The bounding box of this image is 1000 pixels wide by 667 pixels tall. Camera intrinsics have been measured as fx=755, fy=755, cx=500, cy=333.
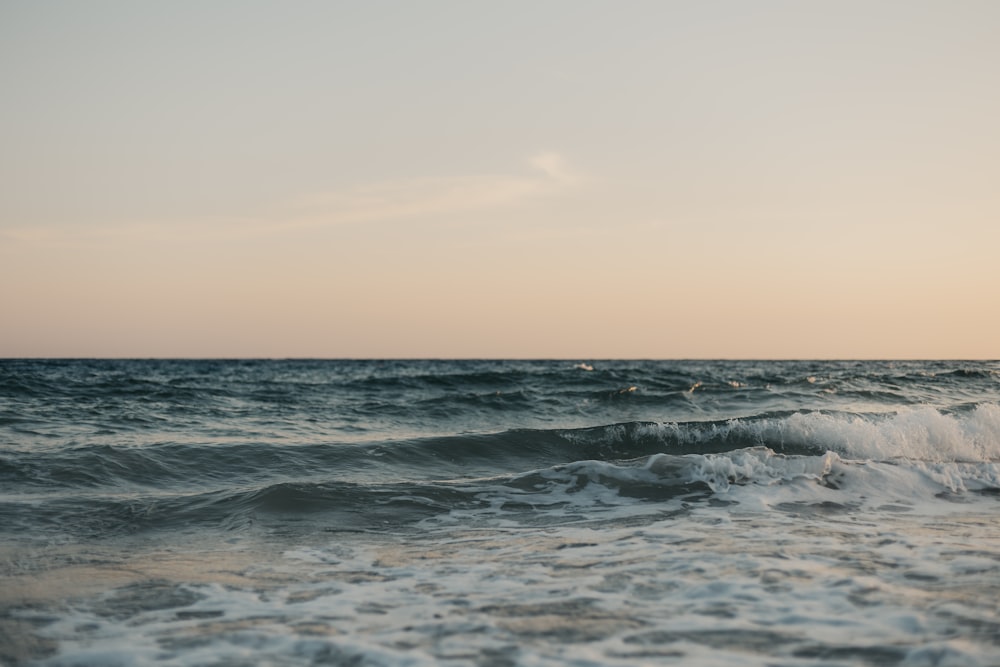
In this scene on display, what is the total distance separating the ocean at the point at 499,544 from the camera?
407cm

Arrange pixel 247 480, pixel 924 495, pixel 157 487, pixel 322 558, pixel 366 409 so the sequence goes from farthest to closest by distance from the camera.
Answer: pixel 366 409 → pixel 247 480 → pixel 157 487 → pixel 924 495 → pixel 322 558

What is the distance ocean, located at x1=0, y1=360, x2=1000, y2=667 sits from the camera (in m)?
4.07

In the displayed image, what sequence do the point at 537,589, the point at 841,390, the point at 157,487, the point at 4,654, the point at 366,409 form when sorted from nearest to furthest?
the point at 4,654 < the point at 537,589 < the point at 157,487 < the point at 366,409 < the point at 841,390

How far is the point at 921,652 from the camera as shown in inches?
148

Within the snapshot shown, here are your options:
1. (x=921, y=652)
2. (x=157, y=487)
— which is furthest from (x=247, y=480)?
(x=921, y=652)

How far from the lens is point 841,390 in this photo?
21312 millimetres

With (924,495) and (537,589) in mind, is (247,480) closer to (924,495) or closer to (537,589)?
(537,589)

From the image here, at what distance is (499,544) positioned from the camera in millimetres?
6520

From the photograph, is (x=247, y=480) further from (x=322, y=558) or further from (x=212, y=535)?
(x=322, y=558)

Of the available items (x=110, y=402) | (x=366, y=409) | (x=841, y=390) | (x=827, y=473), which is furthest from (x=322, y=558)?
(x=841, y=390)

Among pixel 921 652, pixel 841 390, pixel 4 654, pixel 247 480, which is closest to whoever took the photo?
pixel 921 652

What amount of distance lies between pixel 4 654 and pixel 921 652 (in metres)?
4.74

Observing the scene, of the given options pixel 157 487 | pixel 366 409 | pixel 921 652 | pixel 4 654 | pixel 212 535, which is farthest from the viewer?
pixel 366 409

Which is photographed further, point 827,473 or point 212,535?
point 827,473
